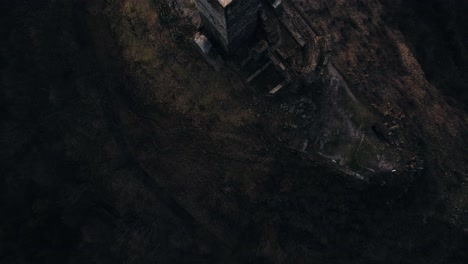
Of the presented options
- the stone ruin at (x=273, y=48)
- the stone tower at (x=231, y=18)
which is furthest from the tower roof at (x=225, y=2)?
the stone ruin at (x=273, y=48)

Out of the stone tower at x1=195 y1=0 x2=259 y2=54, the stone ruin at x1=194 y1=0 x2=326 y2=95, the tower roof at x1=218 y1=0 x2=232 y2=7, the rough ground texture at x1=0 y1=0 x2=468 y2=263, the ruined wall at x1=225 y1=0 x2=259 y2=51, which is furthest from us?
the rough ground texture at x1=0 y1=0 x2=468 y2=263

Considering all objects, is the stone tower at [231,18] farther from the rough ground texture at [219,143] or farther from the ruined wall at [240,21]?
the rough ground texture at [219,143]

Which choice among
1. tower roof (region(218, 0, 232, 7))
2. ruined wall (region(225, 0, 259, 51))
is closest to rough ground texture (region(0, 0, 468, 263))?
ruined wall (region(225, 0, 259, 51))

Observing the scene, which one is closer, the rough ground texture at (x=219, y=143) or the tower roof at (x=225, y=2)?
the tower roof at (x=225, y=2)

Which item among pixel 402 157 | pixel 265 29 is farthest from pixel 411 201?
pixel 265 29

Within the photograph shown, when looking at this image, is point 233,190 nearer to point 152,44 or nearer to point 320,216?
point 320,216

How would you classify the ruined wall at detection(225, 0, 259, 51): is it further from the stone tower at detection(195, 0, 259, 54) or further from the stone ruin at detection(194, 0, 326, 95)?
the stone ruin at detection(194, 0, 326, 95)

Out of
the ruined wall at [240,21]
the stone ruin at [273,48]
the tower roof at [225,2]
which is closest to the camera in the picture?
the tower roof at [225,2]

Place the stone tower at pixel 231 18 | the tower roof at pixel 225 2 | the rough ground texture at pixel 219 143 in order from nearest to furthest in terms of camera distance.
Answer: the tower roof at pixel 225 2
the stone tower at pixel 231 18
the rough ground texture at pixel 219 143
